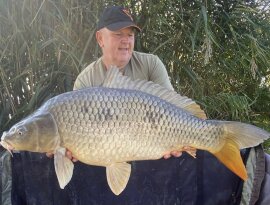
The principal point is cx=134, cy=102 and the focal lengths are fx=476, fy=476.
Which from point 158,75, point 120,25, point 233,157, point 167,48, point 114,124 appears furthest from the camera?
point 167,48

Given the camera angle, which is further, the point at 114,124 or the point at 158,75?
the point at 158,75

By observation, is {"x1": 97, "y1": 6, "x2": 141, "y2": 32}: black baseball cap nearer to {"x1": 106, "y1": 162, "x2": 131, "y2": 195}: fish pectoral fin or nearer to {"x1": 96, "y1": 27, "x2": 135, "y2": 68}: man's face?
{"x1": 96, "y1": 27, "x2": 135, "y2": 68}: man's face

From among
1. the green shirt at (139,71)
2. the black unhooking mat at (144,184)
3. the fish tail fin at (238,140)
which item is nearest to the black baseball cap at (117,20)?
the green shirt at (139,71)

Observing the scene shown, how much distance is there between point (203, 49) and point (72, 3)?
0.89 metres

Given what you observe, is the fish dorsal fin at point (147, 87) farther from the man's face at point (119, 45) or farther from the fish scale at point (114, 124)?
the man's face at point (119, 45)

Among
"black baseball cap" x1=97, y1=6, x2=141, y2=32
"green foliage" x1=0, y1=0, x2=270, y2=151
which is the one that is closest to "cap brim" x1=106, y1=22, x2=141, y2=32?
"black baseball cap" x1=97, y1=6, x2=141, y2=32

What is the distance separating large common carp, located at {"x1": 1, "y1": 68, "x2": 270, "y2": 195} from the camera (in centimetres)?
161

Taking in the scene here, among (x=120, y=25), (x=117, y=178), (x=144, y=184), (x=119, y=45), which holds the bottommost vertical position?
(x=144, y=184)

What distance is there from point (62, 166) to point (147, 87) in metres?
0.42

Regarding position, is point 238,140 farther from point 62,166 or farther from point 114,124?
point 62,166

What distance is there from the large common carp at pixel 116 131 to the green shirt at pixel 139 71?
2.32ft

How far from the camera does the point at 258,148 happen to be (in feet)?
6.23

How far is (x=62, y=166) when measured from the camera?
65.0 inches

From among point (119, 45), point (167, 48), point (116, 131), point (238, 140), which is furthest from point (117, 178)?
point (167, 48)
